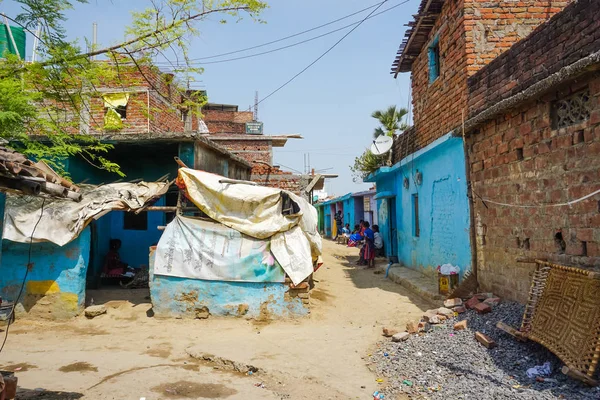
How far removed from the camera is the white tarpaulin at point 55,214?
7.27 meters

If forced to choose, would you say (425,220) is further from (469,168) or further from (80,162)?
(80,162)

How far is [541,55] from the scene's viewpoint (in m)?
5.56

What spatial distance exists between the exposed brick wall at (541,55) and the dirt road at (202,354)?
12.9ft

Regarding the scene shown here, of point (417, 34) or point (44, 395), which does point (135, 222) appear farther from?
point (417, 34)

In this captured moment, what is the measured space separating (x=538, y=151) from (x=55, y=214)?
7.51m

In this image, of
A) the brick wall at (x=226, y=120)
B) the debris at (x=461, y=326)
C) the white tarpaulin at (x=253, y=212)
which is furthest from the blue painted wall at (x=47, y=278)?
the brick wall at (x=226, y=120)

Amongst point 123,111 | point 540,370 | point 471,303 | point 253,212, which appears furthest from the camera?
A: point 123,111

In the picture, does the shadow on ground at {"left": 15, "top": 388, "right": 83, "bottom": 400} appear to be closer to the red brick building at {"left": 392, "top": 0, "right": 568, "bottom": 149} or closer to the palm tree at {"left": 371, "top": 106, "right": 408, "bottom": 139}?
the red brick building at {"left": 392, "top": 0, "right": 568, "bottom": 149}

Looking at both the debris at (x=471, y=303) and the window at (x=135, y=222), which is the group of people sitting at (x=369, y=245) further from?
the debris at (x=471, y=303)

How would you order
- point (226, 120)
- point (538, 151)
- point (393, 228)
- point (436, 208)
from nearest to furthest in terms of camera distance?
point (538, 151), point (436, 208), point (393, 228), point (226, 120)

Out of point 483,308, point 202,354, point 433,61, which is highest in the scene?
point 433,61

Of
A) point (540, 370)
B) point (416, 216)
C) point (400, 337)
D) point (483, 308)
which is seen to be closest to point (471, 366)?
point (540, 370)

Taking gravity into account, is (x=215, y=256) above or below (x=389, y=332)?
above

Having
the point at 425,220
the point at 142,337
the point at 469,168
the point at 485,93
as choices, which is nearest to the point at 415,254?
the point at 425,220
